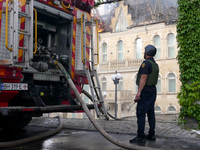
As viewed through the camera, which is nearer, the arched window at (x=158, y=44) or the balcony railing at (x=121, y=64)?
the arched window at (x=158, y=44)

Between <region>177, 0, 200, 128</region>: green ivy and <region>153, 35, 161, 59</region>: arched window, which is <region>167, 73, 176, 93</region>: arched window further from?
<region>177, 0, 200, 128</region>: green ivy

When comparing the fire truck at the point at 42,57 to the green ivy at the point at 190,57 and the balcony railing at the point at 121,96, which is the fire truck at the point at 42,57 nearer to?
the green ivy at the point at 190,57

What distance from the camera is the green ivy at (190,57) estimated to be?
735cm

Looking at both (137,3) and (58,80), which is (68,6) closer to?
(58,80)

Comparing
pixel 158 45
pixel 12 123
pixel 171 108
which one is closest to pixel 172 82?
pixel 171 108

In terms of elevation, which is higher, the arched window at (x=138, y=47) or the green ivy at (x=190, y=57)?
the arched window at (x=138, y=47)

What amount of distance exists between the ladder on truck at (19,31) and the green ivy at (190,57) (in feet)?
14.5

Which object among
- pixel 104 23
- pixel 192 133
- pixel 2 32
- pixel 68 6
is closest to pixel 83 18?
pixel 68 6

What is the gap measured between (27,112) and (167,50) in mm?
23603

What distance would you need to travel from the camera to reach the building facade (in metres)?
26.6

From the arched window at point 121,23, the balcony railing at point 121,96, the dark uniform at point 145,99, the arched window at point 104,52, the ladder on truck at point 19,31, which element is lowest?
the balcony railing at point 121,96

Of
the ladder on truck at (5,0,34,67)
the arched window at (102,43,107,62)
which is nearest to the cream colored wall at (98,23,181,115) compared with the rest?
the arched window at (102,43,107,62)

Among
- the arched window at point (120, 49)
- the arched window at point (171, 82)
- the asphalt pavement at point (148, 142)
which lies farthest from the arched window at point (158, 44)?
the asphalt pavement at point (148, 142)

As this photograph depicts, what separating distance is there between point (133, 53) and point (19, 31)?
973 inches
